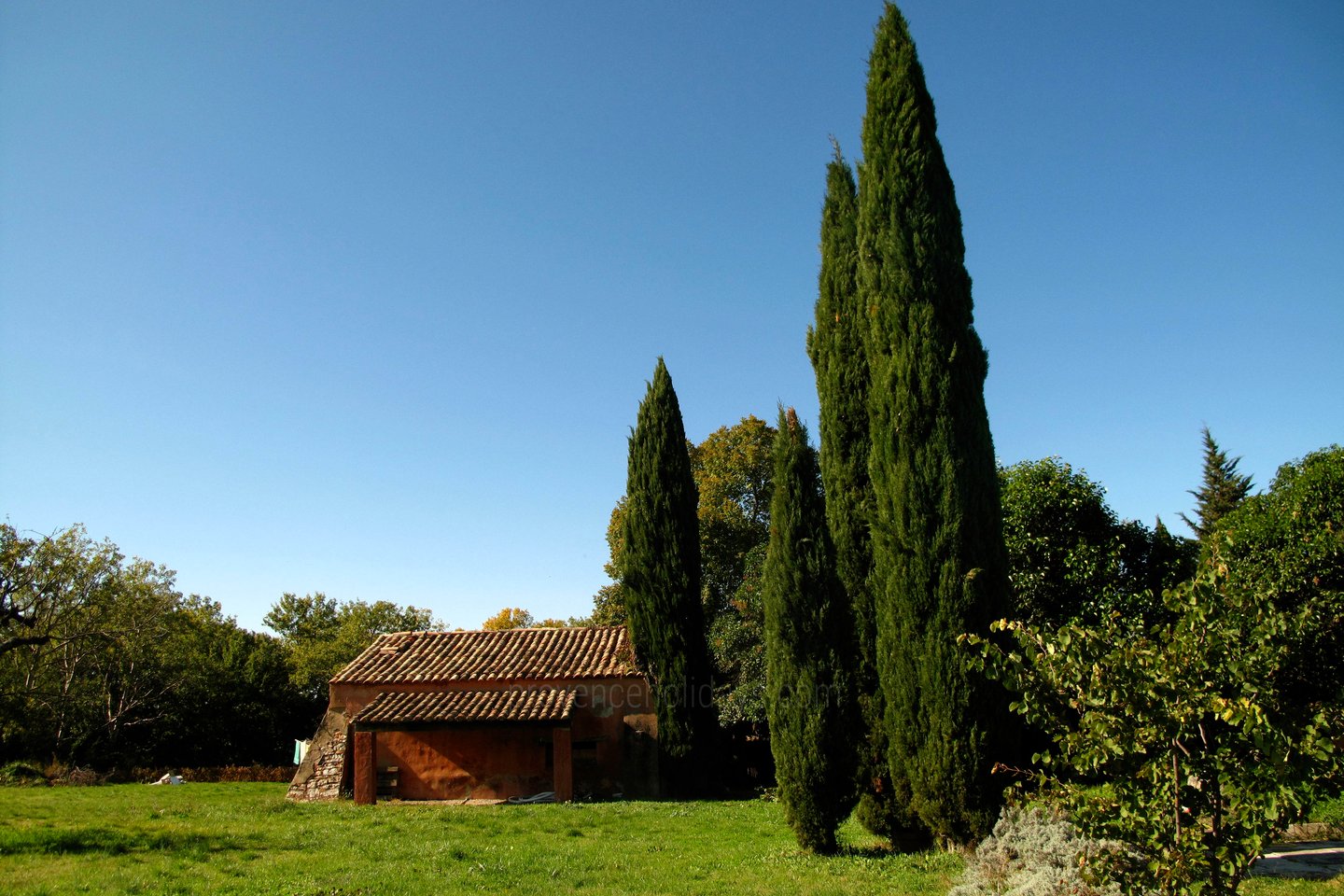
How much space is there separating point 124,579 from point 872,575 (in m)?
29.0

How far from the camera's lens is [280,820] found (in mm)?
14266

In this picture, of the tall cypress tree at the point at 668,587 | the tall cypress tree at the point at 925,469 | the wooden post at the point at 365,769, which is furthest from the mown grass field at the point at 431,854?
the tall cypress tree at the point at 668,587

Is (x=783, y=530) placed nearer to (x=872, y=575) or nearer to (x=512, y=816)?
(x=872, y=575)

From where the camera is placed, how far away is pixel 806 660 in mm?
10500

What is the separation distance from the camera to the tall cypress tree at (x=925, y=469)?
945 centimetres

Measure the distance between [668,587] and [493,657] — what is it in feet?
17.7

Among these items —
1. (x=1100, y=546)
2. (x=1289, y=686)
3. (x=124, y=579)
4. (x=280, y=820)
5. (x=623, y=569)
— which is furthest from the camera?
A: (x=124, y=579)

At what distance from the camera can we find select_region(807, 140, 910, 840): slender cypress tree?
1076cm

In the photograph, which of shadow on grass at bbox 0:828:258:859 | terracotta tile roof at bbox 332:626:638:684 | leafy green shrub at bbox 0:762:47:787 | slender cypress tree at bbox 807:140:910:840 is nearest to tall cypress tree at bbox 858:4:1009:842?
slender cypress tree at bbox 807:140:910:840

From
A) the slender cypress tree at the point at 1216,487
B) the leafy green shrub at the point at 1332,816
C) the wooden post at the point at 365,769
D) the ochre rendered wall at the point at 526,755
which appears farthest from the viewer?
the slender cypress tree at the point at 1216,487

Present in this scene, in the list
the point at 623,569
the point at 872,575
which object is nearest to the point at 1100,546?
the point at 872,575

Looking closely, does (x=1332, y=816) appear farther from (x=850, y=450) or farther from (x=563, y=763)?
(x=563, y=763)

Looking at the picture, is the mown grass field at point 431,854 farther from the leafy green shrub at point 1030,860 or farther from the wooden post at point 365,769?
the wooden post at point 365,769

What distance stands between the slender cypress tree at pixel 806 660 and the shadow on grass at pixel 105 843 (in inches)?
301
